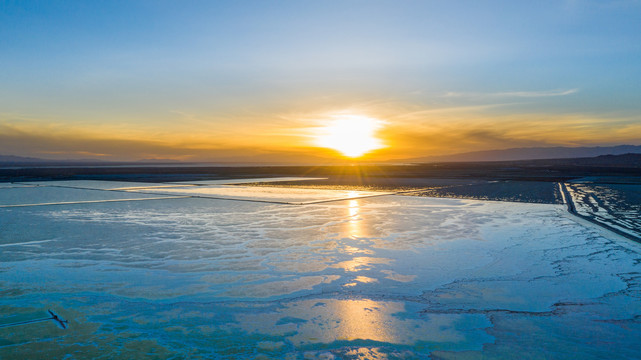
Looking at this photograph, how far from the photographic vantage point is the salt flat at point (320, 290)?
10.8 feet

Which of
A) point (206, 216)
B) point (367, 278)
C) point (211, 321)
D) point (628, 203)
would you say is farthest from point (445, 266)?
point (628, 203)

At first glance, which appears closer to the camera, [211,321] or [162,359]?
[162,359]

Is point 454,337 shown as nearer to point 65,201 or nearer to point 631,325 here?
point 631,325

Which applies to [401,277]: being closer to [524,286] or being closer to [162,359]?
[524,286]

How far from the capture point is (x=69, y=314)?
152 inches

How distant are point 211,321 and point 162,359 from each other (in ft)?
2.32

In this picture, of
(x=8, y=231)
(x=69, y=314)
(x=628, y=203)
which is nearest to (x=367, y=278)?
(x=69, y=314)

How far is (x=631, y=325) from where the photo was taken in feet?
11.9

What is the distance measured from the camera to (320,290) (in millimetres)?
4590

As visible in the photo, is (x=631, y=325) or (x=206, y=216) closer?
(x=631, y=325)

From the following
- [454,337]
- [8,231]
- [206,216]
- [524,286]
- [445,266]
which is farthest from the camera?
[206,216]

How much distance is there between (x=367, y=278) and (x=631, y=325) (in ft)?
8.28

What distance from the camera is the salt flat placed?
3281 mm

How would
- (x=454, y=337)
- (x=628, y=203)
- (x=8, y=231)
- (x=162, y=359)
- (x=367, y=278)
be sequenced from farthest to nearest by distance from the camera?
1. (x=628, y=203)
2. (x=8, y=231)
3. (x=367, y=278)
4. (x=454, y=337)
5. (x=162, y=359)
